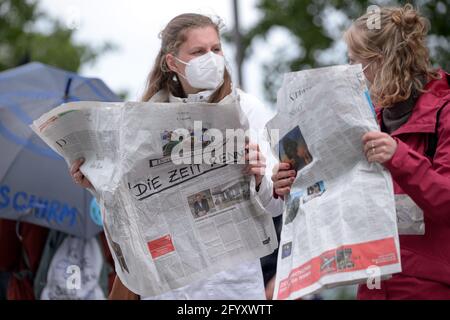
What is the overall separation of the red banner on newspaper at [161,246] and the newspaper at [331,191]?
52cm

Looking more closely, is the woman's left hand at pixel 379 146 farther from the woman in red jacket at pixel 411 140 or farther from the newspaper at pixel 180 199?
the newspaper at pixel 180 199

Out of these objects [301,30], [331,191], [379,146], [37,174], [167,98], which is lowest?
[331,191]

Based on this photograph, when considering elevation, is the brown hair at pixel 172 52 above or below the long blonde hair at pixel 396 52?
above

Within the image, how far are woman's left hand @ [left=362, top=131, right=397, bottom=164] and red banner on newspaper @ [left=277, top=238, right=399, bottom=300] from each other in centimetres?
28

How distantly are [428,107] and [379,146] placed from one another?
12.8 inches

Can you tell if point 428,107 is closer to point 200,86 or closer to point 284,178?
point 284,178

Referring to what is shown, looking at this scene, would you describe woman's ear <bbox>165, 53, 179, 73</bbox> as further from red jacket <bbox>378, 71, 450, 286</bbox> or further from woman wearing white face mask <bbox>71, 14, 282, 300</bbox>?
red jacket <bbox>378, 71, 450, 286</bbox>

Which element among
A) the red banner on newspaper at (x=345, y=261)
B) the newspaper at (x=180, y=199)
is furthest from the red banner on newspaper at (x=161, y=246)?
the red banner on newspaper at (x=345, y=261)

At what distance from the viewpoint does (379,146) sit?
117 inches

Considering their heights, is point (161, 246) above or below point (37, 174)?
below

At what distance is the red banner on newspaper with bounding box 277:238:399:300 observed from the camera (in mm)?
2820

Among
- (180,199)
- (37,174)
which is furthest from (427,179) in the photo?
(37,174)

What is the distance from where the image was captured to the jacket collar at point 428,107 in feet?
10.3
